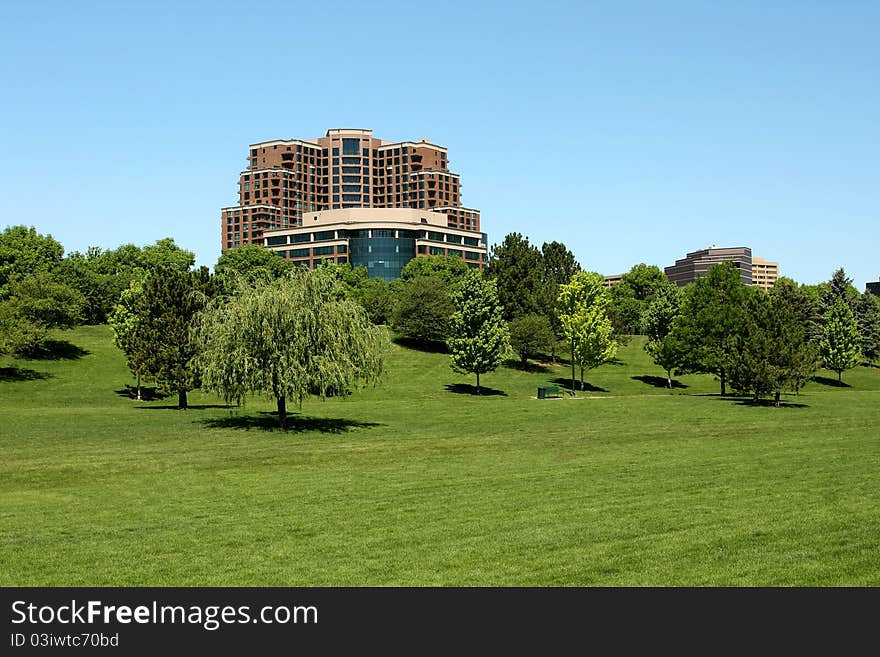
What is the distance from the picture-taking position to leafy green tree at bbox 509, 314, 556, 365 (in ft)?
310

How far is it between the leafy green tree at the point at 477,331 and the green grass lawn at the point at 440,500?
105 ft

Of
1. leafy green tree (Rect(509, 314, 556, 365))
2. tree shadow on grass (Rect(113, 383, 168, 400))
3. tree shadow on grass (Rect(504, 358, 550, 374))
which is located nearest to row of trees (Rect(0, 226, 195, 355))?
tree shadow on grass (Rect(113, 383, 168, 400))

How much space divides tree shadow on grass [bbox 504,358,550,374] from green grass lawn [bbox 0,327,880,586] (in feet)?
157

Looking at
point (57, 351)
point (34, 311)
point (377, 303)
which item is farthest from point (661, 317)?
point (57, 351)

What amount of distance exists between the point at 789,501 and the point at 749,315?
47047 millimetres

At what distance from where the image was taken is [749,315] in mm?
66062

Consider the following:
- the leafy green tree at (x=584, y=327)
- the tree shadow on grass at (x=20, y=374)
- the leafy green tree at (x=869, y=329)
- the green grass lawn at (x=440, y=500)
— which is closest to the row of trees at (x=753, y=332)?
the leafy green tree at (x=869, y=329)

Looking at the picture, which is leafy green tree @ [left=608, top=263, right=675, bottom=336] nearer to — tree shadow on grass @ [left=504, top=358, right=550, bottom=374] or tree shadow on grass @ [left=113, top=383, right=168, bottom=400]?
tree shadow on grass @ [left=504, top=358, right=550, bottom=374]

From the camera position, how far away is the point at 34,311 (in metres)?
80.8

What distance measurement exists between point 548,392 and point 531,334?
15.9 metres

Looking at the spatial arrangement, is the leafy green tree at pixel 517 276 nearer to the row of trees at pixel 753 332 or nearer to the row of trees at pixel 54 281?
A: the row of trees at pixel 753 332

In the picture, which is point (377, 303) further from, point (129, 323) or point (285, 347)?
point (285, 347)
